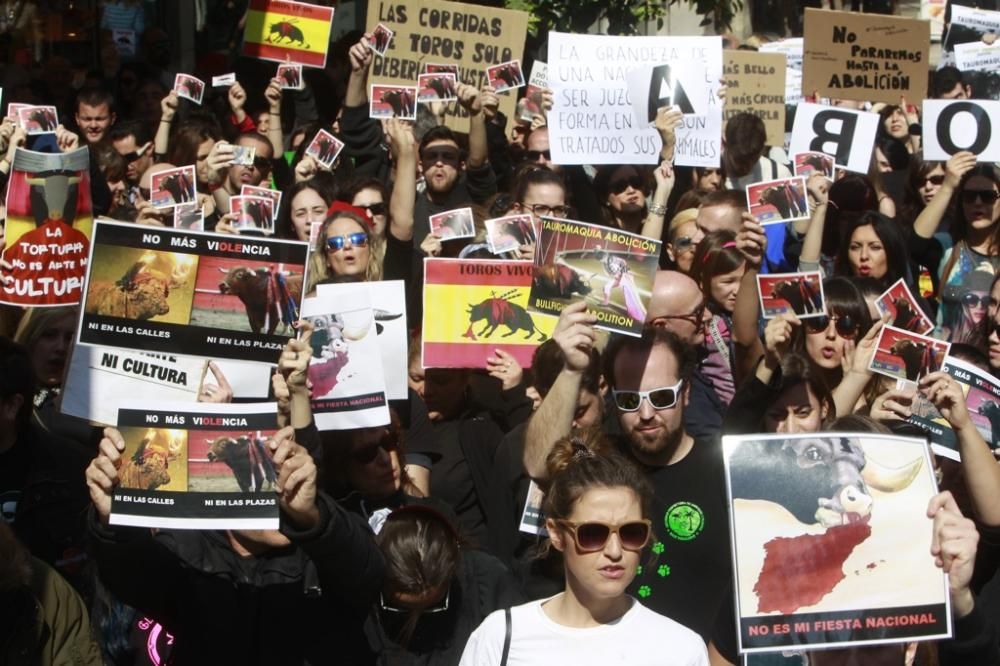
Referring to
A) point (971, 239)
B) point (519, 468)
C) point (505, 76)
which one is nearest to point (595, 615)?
point (519, 468)

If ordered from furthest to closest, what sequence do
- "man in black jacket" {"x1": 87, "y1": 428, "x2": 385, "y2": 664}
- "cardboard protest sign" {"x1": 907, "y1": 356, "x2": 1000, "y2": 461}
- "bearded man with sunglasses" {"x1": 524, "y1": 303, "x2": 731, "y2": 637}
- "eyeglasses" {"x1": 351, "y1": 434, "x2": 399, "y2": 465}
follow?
"eyeglasses" {"x1": 351, "y1": 434, "x2": 399, "y2": 465}
"cardboard protest sign" {"x1": 907, "y1": 356, "x2": 1000, "y2": 461}
"bearded man with sunglasses" {"x1": 524, "y1": 303, "x2": 731, "y2": 637}
"man in black jacket" {"x1": 87, "y1": 428, "x2": 385, "y2": 664}

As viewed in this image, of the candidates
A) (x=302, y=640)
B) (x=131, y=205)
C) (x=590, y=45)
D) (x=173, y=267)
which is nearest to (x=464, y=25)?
(x=590, y=45)

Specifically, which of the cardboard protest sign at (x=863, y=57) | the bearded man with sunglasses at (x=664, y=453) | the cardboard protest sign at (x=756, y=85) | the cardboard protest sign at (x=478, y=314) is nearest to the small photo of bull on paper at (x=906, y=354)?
the bearded man with sunglasses at (x=664, y=453)

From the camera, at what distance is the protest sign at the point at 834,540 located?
3.61 m

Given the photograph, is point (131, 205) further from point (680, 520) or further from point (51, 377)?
point (680, 520)

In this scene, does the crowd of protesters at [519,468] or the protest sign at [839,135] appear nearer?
the crowd of protesters at [519,468]

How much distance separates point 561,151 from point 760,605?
491cm

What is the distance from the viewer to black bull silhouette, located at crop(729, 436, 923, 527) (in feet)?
11.9

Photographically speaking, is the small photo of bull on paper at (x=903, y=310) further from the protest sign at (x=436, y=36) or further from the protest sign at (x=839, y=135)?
the protest sign at (x=436, y=36)

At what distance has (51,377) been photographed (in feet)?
19.8

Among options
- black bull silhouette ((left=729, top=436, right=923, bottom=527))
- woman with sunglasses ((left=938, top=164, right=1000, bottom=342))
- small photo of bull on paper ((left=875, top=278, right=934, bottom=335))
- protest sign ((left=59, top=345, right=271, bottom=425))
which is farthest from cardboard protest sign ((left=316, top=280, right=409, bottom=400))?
woman with sunglasses ((left=938, top=164, right=1000, bottom=342))

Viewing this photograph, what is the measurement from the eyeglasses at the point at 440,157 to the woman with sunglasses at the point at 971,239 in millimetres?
2585

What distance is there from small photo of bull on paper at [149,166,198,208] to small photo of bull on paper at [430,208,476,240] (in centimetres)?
128

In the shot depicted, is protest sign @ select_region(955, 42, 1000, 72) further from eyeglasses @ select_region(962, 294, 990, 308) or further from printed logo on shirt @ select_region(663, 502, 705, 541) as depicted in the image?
printed logo on shirt @ select_region(663, 502, 705, 541)
